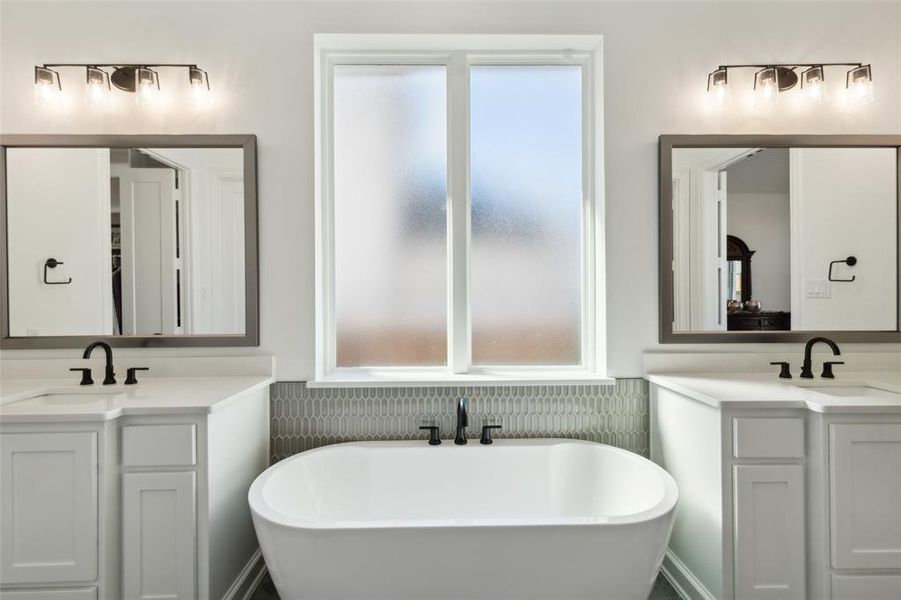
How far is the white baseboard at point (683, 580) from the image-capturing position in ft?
5.53

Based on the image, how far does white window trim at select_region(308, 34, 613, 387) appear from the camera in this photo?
7.08 feet

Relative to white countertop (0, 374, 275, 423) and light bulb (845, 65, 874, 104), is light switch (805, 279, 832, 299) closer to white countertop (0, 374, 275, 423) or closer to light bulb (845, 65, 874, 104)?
light bulb (845, 65, 874, 104)

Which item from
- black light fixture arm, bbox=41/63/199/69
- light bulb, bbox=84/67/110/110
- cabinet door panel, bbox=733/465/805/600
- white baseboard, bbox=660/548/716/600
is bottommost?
white baseboard, bbox=660/548/716/600

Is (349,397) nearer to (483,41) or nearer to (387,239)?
(387,239)

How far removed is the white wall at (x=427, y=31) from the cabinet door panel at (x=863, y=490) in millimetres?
685

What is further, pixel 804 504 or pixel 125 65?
pixel 125 65

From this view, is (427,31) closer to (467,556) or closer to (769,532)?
(467,556)

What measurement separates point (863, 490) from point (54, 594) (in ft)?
8.88

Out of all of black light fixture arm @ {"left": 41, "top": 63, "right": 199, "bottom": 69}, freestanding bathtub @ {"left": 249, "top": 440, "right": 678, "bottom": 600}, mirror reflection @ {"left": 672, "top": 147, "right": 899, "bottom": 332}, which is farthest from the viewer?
mirror reflection @ {"left": 672, "top": 147, "right": 899, "bottom": 332}

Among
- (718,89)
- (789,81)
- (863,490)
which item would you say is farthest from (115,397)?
(789,81)

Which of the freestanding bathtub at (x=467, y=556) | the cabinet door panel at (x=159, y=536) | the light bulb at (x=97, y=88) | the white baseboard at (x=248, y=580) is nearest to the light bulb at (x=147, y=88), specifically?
the light bulb at (x=97, y=88)

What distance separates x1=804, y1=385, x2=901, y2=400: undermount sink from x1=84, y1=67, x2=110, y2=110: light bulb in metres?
3.34

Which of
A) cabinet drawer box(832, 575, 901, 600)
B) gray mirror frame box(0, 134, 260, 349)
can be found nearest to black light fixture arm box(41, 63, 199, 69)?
gray mirror frame box(0, 134, 260, 349)

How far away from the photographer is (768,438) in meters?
1.55
